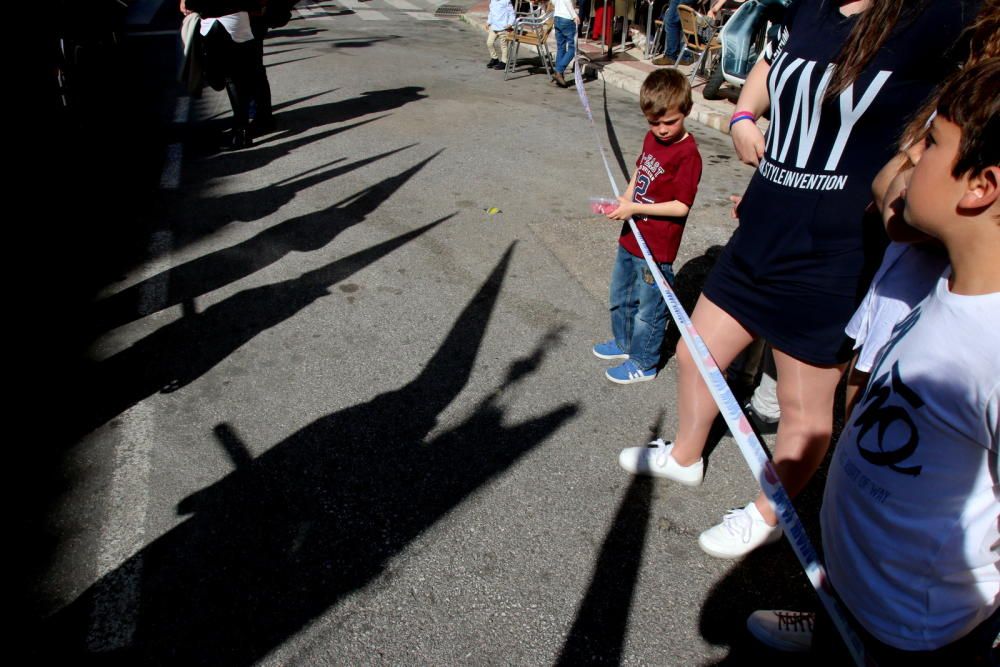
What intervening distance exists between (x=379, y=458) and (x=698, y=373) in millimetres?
1372

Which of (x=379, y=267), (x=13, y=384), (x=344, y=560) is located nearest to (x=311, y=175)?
(x=379, y=267)

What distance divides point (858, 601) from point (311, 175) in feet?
19.8

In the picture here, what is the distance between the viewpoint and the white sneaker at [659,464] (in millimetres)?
2805

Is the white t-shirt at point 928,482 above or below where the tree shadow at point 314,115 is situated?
above

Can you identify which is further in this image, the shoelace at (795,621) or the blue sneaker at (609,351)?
the blue sneaker at (609,351)

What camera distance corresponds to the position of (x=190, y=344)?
3814 mm

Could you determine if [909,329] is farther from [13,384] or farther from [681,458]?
[13,384]

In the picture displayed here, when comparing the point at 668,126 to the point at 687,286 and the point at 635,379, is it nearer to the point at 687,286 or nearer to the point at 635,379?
the point at 635,379

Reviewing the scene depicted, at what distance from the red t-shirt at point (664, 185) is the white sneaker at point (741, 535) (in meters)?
1.18

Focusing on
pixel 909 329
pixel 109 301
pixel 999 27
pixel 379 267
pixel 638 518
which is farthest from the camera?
pixel 379 267

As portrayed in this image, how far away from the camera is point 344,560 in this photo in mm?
2467

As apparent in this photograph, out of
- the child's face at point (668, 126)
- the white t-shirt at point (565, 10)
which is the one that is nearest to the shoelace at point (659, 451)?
the child's face at point (668, 126)

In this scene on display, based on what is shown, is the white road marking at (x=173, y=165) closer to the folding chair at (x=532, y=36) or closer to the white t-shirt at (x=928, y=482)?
the folding chair at (x=532, y=36)

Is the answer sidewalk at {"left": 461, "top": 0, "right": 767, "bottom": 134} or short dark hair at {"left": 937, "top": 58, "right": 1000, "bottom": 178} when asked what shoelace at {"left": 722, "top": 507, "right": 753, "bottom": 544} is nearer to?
short dark hair at {"left": 937, "top": 58, "right": 1000, "bottom": 178}
